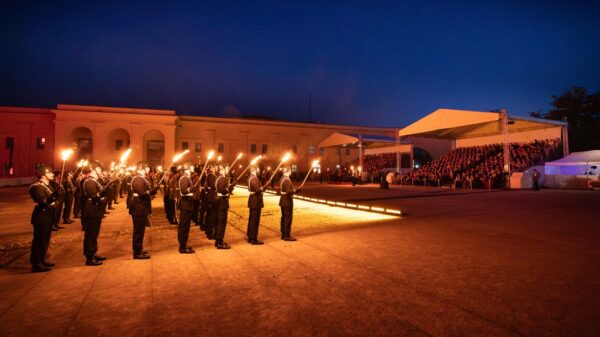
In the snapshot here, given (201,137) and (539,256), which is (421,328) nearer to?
(539,256)

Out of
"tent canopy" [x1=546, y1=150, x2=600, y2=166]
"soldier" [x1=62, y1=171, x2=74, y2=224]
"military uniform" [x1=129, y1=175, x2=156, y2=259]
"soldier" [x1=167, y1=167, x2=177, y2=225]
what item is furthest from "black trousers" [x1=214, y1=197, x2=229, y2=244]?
"tent canopy" [x1=546, y1=150, x2=600, y2=166]

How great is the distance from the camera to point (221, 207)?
7590 millimetres

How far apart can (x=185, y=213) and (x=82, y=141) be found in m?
45.1

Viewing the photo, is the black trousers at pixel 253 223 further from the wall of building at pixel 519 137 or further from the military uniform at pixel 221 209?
the wall of building at pixel 519 137

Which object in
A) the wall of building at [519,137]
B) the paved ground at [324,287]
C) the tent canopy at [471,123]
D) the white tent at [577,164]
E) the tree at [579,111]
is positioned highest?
the tree at [579,111]

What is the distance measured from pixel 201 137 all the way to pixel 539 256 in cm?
4775

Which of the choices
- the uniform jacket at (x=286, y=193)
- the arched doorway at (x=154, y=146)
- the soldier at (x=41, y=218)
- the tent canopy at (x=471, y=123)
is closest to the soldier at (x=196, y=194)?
the uniform jacket at (x=286, y=193)

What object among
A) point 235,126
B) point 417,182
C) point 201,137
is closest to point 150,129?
point 201,137

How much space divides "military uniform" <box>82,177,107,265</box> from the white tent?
29.4 m

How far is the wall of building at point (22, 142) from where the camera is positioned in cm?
4291

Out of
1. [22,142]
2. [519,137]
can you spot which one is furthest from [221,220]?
[22,142]

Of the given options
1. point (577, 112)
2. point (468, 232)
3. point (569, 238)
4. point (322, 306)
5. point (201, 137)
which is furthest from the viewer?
point (201, 137)

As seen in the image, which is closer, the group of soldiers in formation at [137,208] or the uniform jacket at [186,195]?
the group of soldiers in formation at [137,208]

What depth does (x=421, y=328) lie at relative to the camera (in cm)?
346
